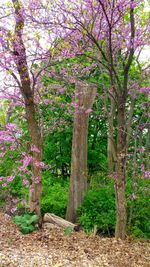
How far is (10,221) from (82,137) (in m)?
2.61

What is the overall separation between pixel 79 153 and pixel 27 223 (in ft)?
7.39

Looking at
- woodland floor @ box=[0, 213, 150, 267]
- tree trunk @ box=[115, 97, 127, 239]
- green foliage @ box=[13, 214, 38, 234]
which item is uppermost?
tree trunk @ box=[115, 97, 127, 239]

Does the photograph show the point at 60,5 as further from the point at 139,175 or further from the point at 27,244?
the point at 27,244

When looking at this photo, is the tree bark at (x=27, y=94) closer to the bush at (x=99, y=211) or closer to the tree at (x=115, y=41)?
the tree at (x=115, y=41)

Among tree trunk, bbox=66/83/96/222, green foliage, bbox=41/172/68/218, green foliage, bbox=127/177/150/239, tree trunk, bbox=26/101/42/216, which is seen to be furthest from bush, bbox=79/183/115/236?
tree trunk, bbox=26/101/42/216

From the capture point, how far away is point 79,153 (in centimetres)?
759

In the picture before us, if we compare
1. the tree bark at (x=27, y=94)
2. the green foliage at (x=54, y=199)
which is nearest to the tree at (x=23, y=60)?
the tree bark at (x=27, y=94)

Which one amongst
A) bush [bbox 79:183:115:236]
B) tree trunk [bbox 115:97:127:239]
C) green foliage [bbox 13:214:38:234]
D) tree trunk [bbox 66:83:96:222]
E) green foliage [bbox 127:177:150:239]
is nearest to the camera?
tree trunk [bbox 115:97:127:239]

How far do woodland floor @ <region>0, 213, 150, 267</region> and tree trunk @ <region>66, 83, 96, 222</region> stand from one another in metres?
1.42

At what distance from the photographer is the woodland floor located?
169 inches

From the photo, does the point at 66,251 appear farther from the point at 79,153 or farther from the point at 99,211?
the point at 79,153

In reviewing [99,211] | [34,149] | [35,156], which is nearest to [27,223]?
[35,156]

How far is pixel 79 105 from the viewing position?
7531mm

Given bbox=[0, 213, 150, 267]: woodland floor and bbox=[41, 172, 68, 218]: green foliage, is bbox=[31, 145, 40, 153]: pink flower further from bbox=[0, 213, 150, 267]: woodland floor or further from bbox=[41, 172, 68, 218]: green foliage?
bbox=[41, 172, 68, 218]: green foliage
